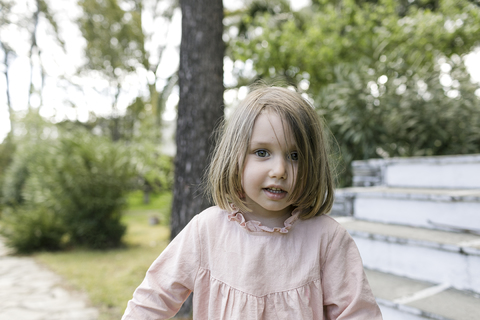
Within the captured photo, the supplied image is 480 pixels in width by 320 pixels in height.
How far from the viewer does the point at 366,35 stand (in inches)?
251

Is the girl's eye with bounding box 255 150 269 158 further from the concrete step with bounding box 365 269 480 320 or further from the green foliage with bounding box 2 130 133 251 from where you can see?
the green foliage with bounding box 2 130 133 251

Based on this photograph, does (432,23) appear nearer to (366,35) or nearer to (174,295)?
(366,35)

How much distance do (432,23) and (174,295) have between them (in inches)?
236

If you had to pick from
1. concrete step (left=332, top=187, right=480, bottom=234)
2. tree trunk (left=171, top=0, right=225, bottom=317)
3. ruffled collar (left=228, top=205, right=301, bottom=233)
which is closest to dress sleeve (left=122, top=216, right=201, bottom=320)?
ruffled collar (left=228, top=205, right=301, bottom=233)

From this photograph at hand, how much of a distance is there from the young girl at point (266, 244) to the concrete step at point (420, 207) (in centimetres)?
143

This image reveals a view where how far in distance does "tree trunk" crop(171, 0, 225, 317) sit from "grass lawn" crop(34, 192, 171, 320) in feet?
4.69

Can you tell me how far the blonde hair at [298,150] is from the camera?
1020mm

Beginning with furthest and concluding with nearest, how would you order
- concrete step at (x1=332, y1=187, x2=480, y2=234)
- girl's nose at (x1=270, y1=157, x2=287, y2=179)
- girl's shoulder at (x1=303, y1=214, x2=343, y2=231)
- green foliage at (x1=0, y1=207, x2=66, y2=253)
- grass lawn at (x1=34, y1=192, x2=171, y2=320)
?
green foliage at (x1=0, y1=207, x2=66, y2=253) → grass lawn at (x1=34, y1=192, x2=171, y2=320) → concrete step at (x1=332, y1=187, x2=480, y2=234) → girl's shoulder at (x1=303, y1=214, x2=343, y2=231) → girl's nose at (x1=270, y1=157, x2=287, y2=179)

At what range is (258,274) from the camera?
1.01 meters

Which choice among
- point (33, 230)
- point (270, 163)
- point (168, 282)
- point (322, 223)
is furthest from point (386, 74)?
point (33, 230)

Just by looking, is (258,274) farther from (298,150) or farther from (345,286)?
(298,150)

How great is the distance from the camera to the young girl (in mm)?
991

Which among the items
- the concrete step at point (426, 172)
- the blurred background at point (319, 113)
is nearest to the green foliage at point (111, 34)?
the blurred background at point (319, 113)

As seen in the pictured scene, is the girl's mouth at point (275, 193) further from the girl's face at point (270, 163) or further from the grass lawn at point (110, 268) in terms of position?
the grass lawn at point (110, 268)
